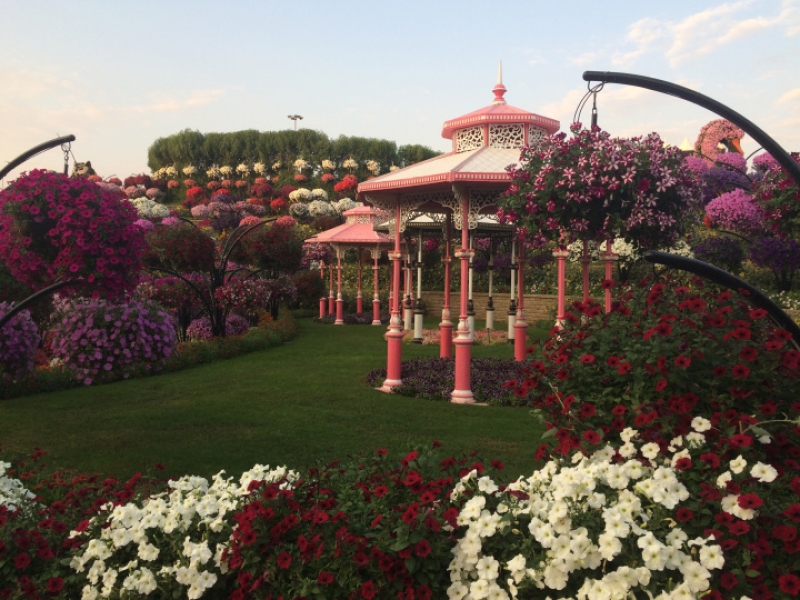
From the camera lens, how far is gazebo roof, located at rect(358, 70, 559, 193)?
10.5m

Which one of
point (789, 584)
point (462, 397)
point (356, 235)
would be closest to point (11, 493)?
point (789, 584)

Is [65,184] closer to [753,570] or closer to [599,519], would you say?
[599,519]

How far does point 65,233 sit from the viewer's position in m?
5.52

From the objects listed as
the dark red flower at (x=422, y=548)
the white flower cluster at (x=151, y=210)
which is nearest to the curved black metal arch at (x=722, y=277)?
the dark red flower at (x=422, y=548)

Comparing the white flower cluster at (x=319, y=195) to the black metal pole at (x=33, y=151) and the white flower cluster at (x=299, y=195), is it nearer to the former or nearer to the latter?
the white flower cluster at (x=299, y=195)

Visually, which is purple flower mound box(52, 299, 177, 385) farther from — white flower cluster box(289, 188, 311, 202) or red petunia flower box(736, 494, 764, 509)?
white flower cluster box(289, 188, 311, 202)

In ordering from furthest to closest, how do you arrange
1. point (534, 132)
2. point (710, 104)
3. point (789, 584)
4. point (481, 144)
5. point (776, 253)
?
point (776, 253) < point (481, 144) < point (534, 132) < point (710, 104) < point (789, 584)

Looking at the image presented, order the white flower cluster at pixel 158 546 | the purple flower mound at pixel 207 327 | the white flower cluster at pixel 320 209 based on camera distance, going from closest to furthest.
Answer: the white flower cluster at pixel 158 546, the purple flower mound at pixel 207 327, the white flower cluster at pixel 320 209

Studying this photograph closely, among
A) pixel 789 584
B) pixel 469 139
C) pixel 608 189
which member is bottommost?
pixel 789 584

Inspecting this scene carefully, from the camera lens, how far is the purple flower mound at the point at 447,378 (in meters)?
10.1

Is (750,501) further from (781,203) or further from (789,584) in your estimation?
(781,203)

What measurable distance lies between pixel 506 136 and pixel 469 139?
71 cm

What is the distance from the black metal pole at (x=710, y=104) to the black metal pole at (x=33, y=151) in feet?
15.9

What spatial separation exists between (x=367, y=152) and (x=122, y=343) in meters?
53.5
